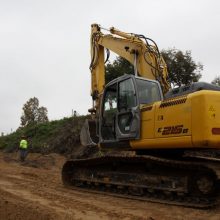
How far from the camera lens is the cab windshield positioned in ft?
32.0

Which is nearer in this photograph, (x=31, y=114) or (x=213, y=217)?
(x=213, y=217)

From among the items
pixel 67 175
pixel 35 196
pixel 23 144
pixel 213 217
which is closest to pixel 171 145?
pixel 213 217

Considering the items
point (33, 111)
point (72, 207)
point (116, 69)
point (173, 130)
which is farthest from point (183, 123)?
point (33, 111)

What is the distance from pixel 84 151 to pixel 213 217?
13441mm

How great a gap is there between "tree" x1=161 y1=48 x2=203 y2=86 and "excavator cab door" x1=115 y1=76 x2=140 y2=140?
2314 cm

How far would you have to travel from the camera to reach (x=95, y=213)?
7.66 m

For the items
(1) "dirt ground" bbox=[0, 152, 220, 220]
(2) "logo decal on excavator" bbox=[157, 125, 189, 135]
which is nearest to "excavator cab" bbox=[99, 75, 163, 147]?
(2) "logo decal on excavator" bbox=[157, 125, 189, 135]

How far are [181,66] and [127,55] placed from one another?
2260 centimetres

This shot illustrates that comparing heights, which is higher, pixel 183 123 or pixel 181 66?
pixel 181 66

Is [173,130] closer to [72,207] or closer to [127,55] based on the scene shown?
[72,207]

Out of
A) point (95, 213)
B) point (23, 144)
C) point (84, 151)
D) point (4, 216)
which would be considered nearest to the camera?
point (4, 216)

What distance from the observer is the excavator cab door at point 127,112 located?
31.0 feet

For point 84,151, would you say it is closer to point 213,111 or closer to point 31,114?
point 213,111

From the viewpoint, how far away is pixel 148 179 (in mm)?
9227
